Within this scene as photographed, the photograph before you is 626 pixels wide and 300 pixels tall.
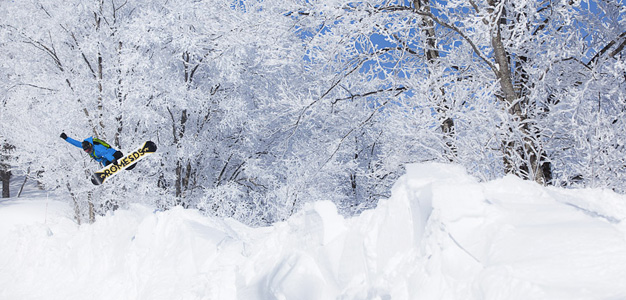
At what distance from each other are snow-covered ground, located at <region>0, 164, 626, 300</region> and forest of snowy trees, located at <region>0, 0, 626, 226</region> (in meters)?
1.86

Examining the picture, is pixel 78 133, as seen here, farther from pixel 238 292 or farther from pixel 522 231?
pixel 522 231

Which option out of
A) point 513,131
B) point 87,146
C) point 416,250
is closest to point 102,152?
point 87,146

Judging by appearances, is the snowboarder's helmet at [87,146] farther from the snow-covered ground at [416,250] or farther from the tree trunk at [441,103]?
the tree trunk at [441,103]

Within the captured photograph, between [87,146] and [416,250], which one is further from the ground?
[416,250]

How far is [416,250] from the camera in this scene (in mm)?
2723

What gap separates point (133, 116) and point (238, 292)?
25.2 ft

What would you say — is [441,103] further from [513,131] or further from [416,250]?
[416,250]

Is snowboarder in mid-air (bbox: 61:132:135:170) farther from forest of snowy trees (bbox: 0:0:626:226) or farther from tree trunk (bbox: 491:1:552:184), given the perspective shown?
tree trunk (bbox: 491:1:552:184)

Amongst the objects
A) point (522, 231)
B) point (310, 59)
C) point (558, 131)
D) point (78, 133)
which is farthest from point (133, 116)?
point (522, 231)

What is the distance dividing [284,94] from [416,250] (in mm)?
4060

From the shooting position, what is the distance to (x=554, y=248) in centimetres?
211

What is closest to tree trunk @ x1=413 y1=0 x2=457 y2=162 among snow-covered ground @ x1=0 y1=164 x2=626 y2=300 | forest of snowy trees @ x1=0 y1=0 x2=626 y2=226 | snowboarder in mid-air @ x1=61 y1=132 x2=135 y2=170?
forest of snowy trees @ x1=0 y1=0 x2=626 y2=226

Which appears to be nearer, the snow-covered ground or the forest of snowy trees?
the snow-covered ground

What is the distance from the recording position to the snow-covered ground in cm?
203
